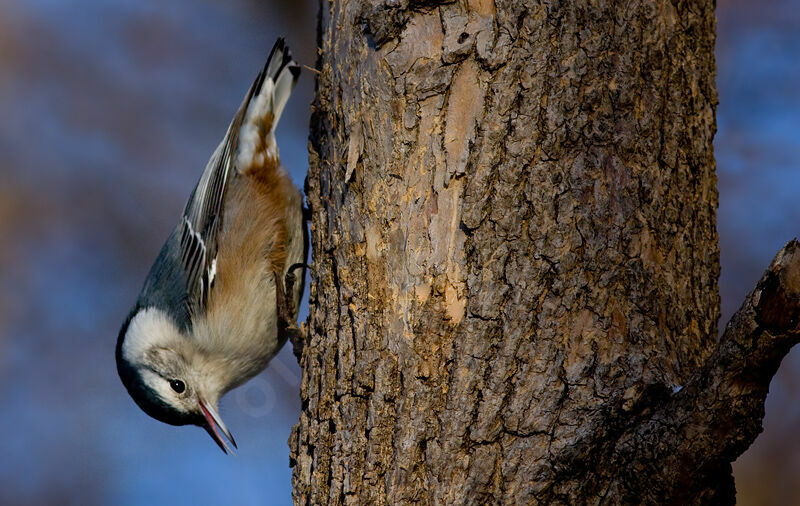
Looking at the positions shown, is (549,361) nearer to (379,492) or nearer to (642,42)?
(379,492)

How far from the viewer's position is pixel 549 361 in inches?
57.6

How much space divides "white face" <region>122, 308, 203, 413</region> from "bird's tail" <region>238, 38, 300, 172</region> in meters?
0.70

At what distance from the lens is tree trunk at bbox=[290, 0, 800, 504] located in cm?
143

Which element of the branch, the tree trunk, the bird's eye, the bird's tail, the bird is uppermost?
the bird's tail

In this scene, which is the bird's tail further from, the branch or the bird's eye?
the branch

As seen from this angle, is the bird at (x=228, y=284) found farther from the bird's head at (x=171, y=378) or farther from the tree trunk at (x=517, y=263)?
the tree trunk at (x=517, y=263)

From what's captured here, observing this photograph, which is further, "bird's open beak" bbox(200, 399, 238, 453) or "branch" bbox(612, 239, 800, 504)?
"bird's open beak" bbox(200, 399, 238, 453)

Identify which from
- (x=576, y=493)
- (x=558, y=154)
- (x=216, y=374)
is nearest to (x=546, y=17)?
(x=558, y=154)

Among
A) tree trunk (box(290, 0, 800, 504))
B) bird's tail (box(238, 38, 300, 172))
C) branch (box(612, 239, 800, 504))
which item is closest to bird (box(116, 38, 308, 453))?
bird's tail (box(238, 38, 300, 172))

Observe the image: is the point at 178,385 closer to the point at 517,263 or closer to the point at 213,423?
the point at 213,423

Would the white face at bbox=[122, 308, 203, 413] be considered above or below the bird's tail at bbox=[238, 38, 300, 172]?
below

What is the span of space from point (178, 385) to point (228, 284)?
49 centimetres

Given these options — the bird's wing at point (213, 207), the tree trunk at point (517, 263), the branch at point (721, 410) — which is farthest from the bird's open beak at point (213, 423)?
the branch at point (721, 410)

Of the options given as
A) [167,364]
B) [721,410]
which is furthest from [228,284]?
[721,410]
